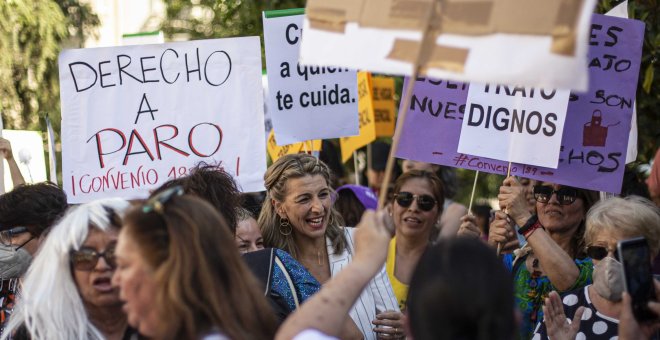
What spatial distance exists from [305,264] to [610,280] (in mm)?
1760

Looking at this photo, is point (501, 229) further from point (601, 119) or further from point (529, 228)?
point (601, 119)

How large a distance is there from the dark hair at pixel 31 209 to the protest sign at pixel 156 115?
1310 millimetres

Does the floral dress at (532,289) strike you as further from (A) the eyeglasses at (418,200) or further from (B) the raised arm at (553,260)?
(A) the eyeglasses at (418,200)

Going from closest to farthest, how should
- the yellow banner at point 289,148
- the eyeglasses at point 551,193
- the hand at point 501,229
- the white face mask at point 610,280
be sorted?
1. the white face mask at point 610,280
2. the hand at point 501,229
3. the eyeglasses at point 551,193
4. the yellow banner at point 289,148

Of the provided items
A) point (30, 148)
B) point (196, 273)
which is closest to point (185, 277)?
point (196, 273)

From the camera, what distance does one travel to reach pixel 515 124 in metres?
5.34

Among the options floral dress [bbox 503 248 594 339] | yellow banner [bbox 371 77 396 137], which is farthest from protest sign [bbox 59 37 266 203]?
yellow banner [bbox 371 77 396 137]

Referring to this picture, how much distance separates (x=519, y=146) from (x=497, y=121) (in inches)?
7.9

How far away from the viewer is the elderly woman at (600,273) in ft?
13.0

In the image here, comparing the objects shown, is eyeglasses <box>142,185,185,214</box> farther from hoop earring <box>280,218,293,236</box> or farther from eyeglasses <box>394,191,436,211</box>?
eyeglasses <box>394,191,436,211</box>

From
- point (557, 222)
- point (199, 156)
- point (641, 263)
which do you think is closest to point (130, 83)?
point (199, 156)

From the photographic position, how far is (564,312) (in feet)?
13.6

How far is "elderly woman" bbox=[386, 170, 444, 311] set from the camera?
559cm

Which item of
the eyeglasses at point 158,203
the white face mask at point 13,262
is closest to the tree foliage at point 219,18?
the white face mask at point 13,262
